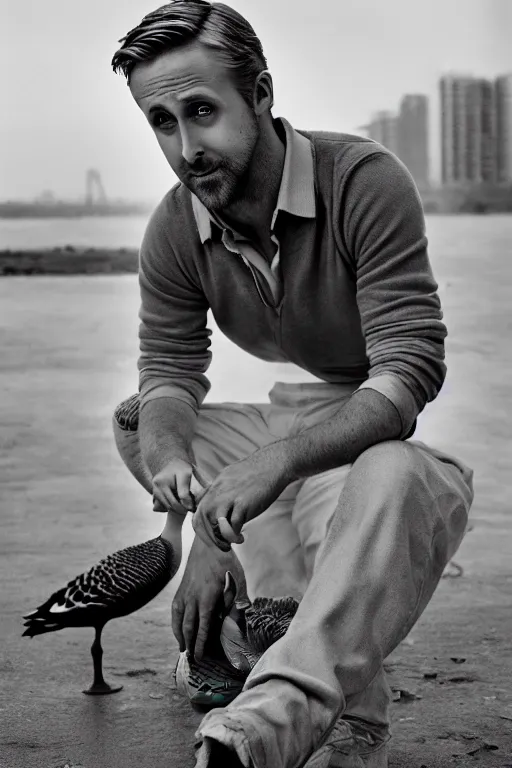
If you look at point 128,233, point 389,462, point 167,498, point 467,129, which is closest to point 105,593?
point 167,498

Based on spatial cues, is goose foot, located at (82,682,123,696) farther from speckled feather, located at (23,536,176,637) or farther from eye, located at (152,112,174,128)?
eye, located at (152,112,174,128)

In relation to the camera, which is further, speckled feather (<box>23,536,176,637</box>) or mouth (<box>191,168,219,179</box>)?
speckled feather (<box>23,536,176,637</box>)

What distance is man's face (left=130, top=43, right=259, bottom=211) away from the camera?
87.3 inches

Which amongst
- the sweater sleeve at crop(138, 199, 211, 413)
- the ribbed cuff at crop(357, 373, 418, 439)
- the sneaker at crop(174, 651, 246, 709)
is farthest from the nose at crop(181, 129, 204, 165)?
the sneaker at crop(174, 651, 246, 709)

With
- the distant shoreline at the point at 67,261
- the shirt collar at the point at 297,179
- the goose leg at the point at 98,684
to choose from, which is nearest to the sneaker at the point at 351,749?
the goose leg at the point at 98,684

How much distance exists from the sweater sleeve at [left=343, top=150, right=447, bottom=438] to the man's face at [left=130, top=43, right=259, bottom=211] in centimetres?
21

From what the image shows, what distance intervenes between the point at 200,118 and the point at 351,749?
1.09 m

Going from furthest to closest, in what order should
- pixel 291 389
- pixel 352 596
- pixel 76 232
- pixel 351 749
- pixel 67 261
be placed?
pixel 67 261 < pixel 76 232 < pixel 291 389 < pixel 351 749 < pixel 352 596

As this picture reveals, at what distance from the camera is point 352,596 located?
197 centimetres

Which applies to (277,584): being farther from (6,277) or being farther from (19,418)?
(6,277)

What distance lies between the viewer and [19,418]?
6141mm

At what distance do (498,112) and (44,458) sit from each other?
4362 millimetres

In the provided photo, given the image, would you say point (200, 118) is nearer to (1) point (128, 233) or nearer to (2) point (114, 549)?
(2) point (114, 549)

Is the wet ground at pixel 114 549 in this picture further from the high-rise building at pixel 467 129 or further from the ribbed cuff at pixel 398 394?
the high-rise building at pixel 467 129
